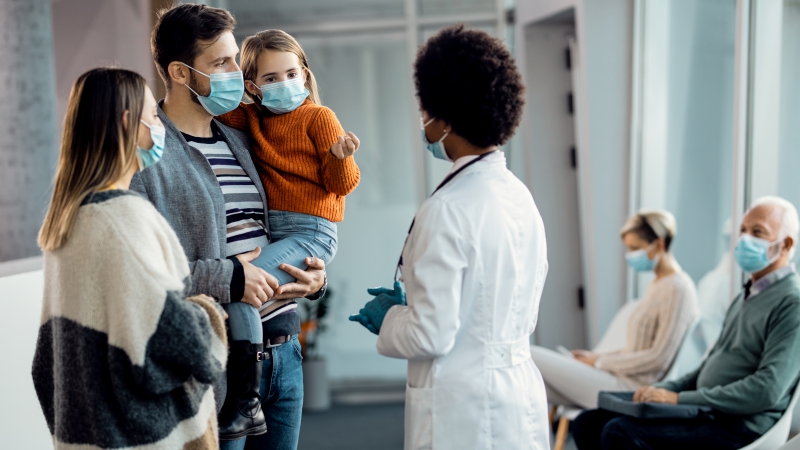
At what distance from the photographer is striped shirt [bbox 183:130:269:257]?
61.4 inches

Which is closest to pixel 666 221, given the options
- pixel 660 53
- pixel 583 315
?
pixel 660 53

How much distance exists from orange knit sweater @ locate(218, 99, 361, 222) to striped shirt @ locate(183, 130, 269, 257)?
7 cm

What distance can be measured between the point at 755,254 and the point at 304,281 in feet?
5.95

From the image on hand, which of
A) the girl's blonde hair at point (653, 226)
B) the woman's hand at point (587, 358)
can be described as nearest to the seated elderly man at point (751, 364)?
the girl's blonde hair at point (653, 226)

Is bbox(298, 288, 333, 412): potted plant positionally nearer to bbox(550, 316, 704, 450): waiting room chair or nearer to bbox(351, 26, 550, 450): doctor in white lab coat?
bbox(550, 316, 704, 450): waiting room chair

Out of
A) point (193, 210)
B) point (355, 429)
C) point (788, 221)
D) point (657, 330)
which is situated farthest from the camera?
point (355, 429)

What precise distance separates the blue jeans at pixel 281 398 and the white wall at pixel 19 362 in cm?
74

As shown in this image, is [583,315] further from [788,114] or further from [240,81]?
[240,81]

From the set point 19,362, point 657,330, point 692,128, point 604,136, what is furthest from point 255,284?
point 604,136

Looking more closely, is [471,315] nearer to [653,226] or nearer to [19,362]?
[19,362]

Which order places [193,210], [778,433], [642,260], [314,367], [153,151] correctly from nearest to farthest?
1. [153,151]
2. [193,210]
3. [778,433]
4. [642,260]
5. [314,367]

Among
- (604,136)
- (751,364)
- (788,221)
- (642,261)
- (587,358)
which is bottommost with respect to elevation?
(587,358)

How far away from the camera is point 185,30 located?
60.6 inches

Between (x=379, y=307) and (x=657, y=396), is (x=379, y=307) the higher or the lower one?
the higher one
